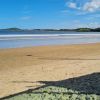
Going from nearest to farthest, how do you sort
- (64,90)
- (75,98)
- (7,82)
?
(75,98) → (64,90) → (7,82)

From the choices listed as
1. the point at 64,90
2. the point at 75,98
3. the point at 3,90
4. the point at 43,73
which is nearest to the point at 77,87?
the point at 64,90

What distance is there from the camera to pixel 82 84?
912 cm

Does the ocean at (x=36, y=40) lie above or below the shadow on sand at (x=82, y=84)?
below

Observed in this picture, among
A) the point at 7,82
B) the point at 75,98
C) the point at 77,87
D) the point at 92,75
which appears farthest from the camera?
the point at 92,75

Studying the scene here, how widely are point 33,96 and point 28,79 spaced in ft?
10.1

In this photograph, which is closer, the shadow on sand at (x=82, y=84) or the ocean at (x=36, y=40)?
the shadow on sand at (x=82, y=84)

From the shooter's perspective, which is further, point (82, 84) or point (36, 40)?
point (36, 40)

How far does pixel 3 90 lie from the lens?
8.75 m

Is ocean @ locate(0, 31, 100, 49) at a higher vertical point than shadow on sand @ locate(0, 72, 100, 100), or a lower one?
lower

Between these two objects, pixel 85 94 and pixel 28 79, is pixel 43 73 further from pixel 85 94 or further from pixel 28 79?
pixel 85 94

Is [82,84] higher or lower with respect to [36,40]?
higher

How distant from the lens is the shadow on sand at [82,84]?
322 inches

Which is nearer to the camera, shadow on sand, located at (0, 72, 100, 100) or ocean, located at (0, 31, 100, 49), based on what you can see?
shadow on sand, located at (0, 72, 100, 100)

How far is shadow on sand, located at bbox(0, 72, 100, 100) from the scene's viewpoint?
8188 mm
